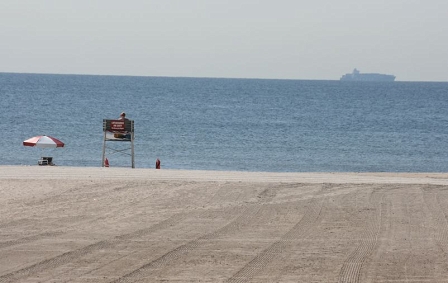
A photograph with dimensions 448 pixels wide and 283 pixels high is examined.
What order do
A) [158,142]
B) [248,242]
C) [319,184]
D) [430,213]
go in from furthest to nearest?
[158,142], [319,184], [430,213], [248,242]

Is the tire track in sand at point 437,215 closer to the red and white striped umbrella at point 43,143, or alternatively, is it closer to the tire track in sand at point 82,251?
the tire track in sand at point 82,251

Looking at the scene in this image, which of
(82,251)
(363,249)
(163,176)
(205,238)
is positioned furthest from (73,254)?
(163,176)

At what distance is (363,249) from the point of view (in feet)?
44.1

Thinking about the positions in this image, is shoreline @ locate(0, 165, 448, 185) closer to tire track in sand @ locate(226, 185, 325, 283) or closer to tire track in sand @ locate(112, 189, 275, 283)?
tire track in sand @ locate(112, 189, 275, 283)

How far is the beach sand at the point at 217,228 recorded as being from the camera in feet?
38.7

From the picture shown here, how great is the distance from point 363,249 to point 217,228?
2.69 m

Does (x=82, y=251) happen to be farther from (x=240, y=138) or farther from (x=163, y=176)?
(x=240, y=138)

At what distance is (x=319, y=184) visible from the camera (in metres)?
20.1

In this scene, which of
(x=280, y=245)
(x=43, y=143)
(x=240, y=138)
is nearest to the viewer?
(x=280, y=245)

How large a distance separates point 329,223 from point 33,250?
5.44 metres

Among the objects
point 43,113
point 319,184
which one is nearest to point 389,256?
point 319,184

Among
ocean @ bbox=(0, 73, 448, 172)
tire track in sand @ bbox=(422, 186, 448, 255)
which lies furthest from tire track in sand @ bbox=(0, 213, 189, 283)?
ocean @ bbox=(0, 73, 448, 172)

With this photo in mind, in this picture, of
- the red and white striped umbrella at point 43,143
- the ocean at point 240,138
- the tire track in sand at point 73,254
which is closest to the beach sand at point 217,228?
the tire track in sand at point 73,254

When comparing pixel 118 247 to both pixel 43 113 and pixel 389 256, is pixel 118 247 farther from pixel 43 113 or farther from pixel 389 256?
pixel 43 113
